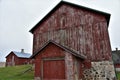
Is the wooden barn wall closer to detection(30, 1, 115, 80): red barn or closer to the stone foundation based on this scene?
detection(30, 1, 115, 80): red barn

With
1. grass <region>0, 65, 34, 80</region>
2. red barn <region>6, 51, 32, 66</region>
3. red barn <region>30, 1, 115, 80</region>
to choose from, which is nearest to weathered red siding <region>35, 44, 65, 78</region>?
red barn <region>30, 1, 115, 80</region>

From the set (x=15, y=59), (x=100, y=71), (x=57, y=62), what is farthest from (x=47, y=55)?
(x=15, y=59)

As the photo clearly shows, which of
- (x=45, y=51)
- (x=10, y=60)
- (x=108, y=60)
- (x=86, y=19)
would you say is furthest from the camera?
(x=10, y=60)

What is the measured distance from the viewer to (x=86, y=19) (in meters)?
13.3

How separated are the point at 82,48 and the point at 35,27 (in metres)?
6.82

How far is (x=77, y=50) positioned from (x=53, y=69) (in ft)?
10.1

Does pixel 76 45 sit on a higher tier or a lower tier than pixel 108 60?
higher

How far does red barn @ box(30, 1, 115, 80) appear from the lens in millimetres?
11375

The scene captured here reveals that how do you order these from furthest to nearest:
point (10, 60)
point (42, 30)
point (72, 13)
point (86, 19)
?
point (10, 60) → point (42, 30) → point (72, 13) → point (86, 19)

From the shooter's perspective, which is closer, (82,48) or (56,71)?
(56,71)

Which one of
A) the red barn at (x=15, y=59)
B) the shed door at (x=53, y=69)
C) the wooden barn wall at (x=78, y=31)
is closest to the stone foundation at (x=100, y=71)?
the wooden barn wall at (x=78, y=31)

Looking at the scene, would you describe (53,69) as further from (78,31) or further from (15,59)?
(15,59)

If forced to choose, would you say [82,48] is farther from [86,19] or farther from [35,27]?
[35,27]

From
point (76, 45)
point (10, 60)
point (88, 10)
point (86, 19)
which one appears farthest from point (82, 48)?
point (10, 60)
